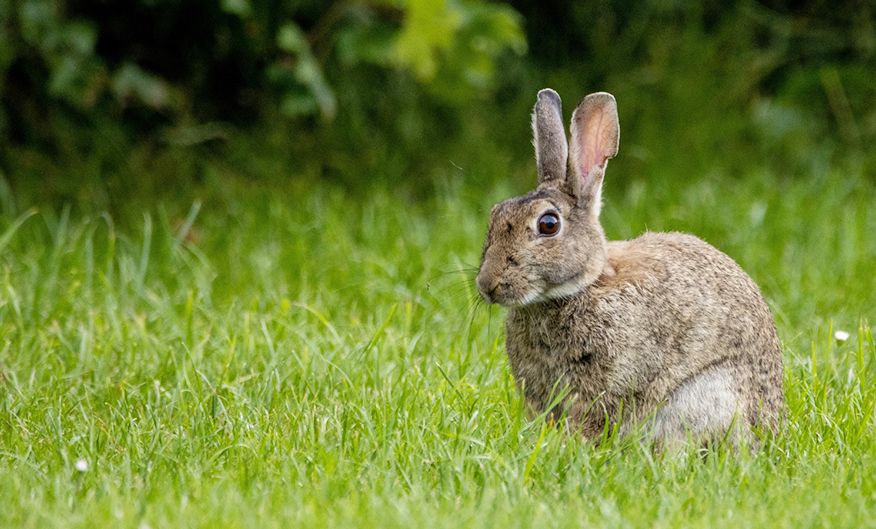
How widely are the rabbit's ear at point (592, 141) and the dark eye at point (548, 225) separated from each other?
0.16 meters

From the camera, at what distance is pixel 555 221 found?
391 centimetres

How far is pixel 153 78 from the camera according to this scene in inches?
259

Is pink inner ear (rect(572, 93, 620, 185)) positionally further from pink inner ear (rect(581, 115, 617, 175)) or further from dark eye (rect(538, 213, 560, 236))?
dark eye (rect(538, 213, 560, 236))

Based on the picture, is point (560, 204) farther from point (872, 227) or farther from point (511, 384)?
point (872, 227)

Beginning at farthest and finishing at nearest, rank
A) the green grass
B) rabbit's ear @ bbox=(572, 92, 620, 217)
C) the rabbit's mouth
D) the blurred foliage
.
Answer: the blurred foliage < rabbit's ear @ bbox=(572, 92, 620, 217) < the rabbit's mouth < the green grass

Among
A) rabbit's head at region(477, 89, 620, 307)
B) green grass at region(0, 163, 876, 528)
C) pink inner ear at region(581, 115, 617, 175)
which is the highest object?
pink inner ear at region(581, 115, 617, 175)

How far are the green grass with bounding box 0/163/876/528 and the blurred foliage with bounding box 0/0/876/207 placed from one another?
0.39 m

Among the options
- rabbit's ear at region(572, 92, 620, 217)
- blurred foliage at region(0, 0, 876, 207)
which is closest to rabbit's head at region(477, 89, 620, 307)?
rabbit's ear at region(572, 92, 620, 217)

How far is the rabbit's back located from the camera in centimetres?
387

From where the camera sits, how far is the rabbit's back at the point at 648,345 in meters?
3.87

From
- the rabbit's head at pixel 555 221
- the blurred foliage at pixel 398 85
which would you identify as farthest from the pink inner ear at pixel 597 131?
the blurred foliage at pixel 398 85

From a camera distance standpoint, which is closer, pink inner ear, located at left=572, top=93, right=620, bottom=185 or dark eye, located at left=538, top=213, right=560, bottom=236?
dark eye, located at left=538, top=213, right=560, bottom=236

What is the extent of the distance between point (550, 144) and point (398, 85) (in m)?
3.36

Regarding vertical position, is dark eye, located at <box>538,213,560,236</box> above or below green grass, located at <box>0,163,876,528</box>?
above
